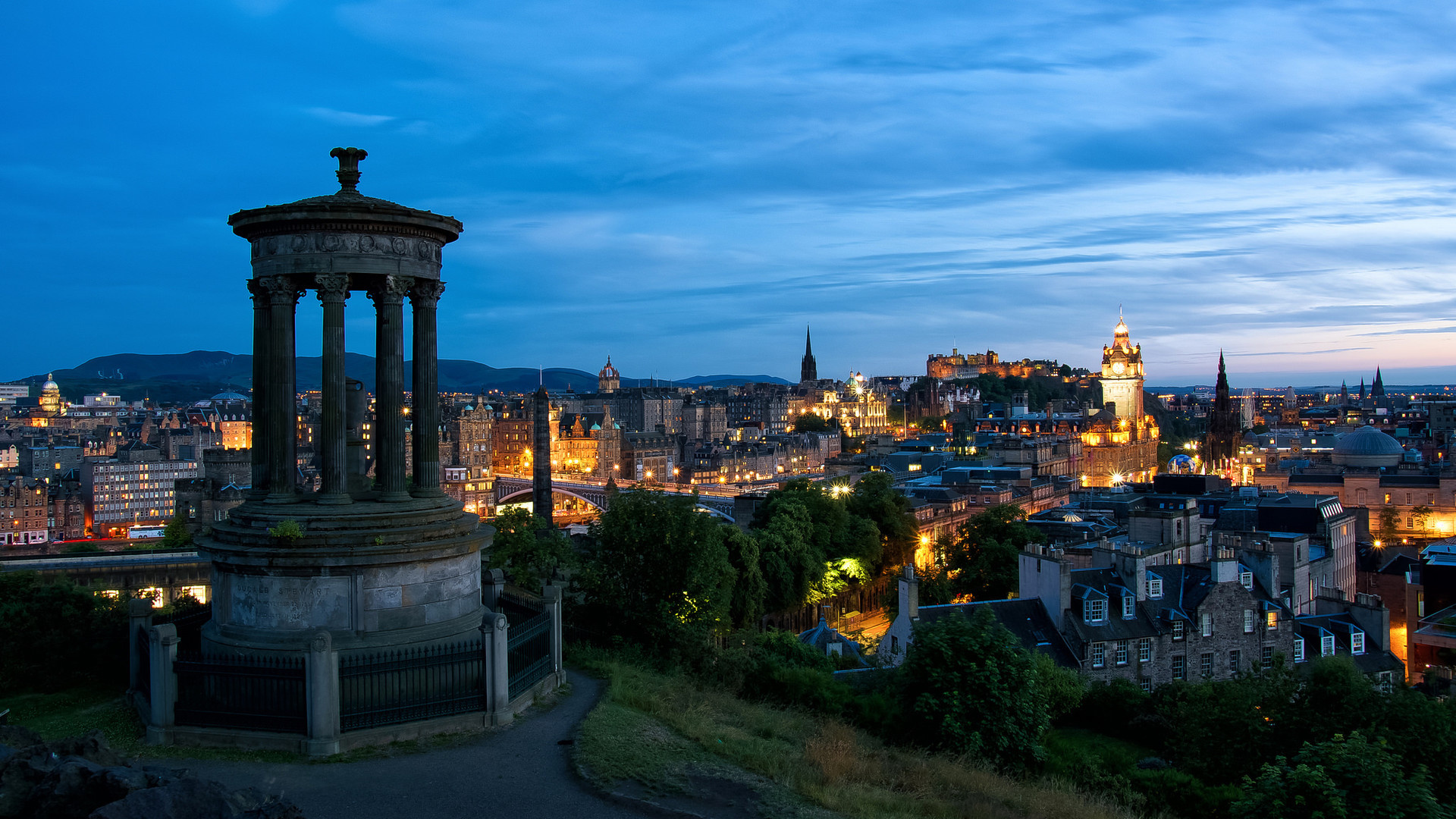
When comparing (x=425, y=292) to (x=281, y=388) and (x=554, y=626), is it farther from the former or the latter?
(x=554, y=626)

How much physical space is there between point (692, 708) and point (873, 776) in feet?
12.7

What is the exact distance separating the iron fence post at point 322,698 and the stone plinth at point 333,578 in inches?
45.5

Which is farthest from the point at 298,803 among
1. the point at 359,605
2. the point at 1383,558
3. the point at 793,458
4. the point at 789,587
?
the point at 793,458

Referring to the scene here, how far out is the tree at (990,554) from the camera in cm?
5516

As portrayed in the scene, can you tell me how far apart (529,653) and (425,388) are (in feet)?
16.7

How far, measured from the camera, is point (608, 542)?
1007 inches

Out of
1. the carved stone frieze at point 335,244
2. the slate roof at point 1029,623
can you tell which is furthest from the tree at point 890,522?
the carved stone frieze at point 335,244

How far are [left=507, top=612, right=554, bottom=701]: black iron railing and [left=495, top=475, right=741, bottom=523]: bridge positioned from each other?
3189 inches

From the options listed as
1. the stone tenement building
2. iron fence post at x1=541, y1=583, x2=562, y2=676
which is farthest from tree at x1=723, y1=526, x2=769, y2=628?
the stone tenement building

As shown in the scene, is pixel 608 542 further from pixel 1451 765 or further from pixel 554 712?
pixel 1451 765

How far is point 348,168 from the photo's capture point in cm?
1873

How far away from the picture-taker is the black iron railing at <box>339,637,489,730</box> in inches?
594

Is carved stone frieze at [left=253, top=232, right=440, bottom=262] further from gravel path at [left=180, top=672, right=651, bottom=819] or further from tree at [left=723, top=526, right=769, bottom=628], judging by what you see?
tree at [left=723, top=526, right=769, bottom=628]

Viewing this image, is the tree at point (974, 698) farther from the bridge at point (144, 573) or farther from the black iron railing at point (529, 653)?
the bridge at point (144, 573)
